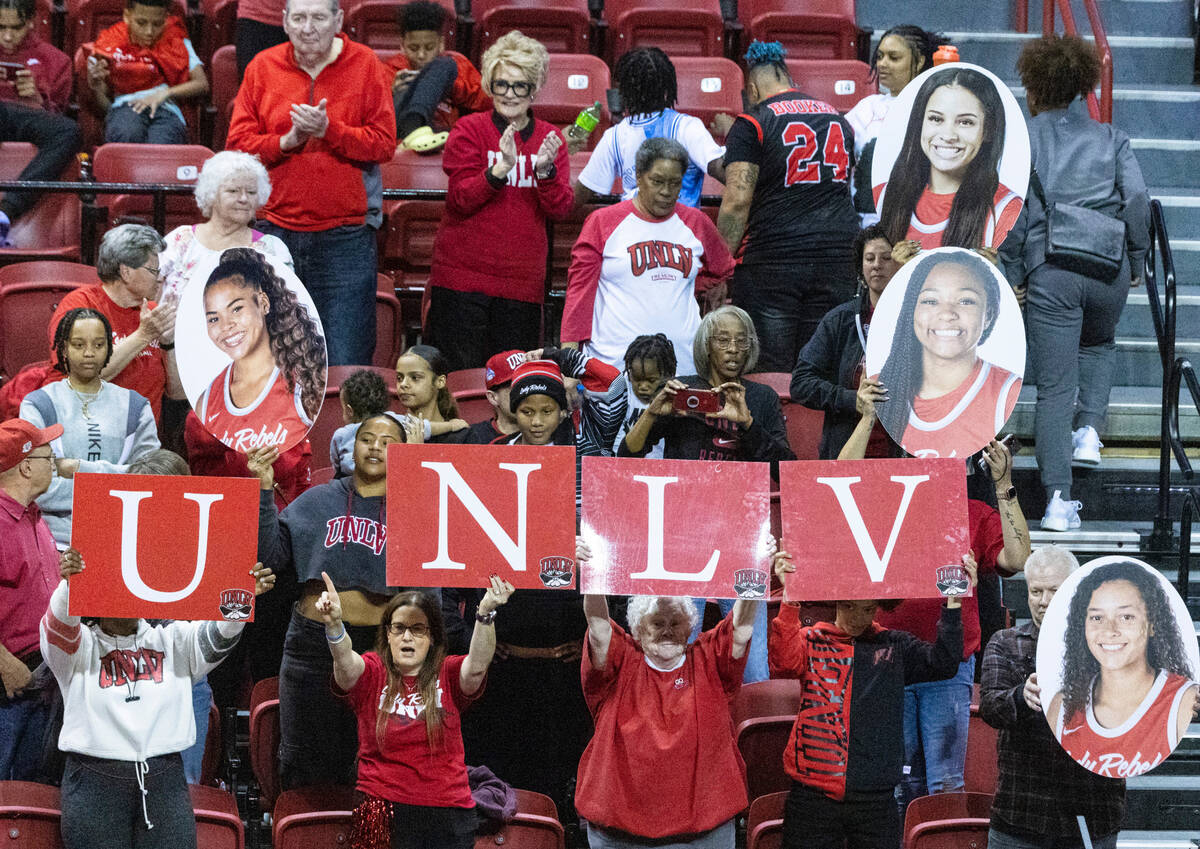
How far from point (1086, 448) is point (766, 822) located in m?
2.27

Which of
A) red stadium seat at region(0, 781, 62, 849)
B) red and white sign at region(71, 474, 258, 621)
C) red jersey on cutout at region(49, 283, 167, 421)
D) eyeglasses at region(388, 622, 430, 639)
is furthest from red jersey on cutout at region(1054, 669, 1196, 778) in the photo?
red jersey on cutout at region(49, 283, 167, 421)

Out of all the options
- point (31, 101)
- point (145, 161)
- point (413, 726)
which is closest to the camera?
point (413, 726)

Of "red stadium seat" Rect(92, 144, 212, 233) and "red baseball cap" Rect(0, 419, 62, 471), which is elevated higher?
"red stadium seat" Rect(92, 144, 212, 233)

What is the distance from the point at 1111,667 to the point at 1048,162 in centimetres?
244

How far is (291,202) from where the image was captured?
6.32 meters

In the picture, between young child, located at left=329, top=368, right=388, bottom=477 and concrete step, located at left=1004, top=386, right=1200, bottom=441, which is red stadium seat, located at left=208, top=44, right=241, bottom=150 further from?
concrete step, located at left=1004, top=386, right=1200, bottom=441

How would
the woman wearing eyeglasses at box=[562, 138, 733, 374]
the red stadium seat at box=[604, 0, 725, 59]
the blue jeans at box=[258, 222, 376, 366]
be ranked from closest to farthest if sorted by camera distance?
1. the woman wearing eyeglasses at box=[562, 138, 733, 374]
2. the blue jeans at box=[258, 222, 376, 366]
3. the red stadium seat at box=[604, 0, 725, 59]

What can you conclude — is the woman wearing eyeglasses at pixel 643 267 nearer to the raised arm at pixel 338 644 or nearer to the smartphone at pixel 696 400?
the smartphone at pixel 696 400

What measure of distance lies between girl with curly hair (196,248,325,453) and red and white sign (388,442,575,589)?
0.62m

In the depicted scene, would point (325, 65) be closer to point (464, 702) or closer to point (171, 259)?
→ point (171, 259)

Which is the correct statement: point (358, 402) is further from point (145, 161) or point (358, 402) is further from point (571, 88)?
point (571, 88)

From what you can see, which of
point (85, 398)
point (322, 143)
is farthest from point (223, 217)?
point (85, 398)

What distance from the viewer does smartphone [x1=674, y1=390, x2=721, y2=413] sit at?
5.41 m

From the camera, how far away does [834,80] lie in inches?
335
